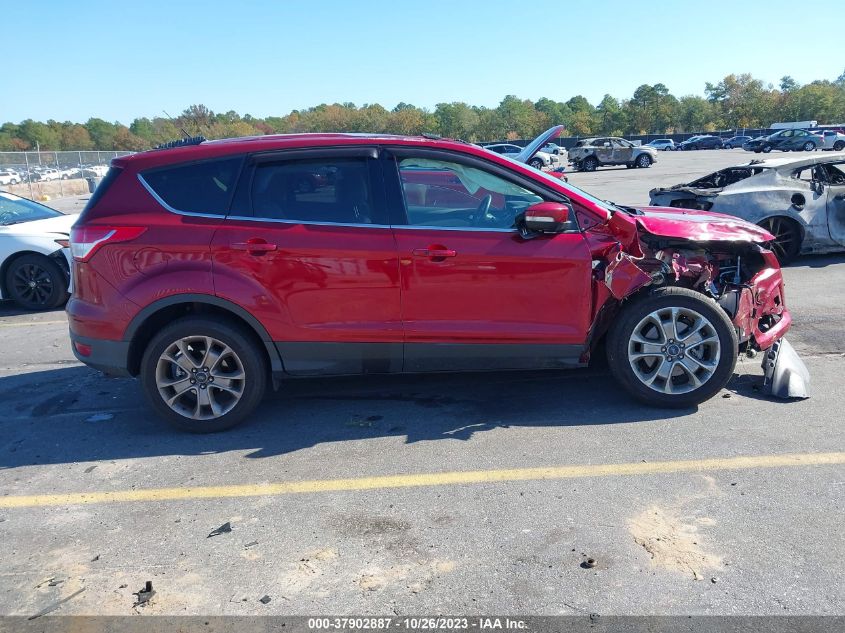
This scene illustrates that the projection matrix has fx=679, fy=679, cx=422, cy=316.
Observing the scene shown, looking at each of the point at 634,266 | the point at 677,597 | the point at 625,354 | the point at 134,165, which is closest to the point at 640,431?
the point at 625,354

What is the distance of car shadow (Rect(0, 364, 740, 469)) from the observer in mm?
4477

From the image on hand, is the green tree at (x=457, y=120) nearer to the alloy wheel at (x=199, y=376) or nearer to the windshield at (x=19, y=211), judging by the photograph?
the windshield at (x=19, y=211)

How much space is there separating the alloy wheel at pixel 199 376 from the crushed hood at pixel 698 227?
2954 millimetres

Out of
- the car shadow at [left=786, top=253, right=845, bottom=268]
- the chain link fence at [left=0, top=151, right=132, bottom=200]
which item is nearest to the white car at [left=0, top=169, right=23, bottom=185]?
the chain link fence at [left=0, top=151, right=132, bottom=200]

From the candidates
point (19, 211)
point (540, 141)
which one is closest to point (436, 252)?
point (540, 141)

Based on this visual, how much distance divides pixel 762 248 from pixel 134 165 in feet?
14.9

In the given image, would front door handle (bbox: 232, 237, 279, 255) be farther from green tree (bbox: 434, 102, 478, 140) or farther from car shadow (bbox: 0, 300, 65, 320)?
green tree (bbox: 434, 102, 478, 140)

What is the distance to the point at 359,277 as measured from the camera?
4.43 m

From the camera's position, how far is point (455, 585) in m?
2.93

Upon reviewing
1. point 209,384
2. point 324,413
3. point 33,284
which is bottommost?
point 324,413

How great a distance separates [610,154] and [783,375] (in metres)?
36.5

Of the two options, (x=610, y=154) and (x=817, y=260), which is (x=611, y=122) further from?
(x=817, y=260)

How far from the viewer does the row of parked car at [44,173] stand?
32.0m

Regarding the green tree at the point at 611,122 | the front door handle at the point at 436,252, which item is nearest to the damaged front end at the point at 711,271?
the front door handle at the point at 436,252
